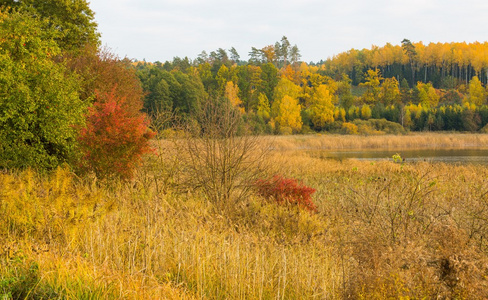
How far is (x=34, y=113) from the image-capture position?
11.2 m

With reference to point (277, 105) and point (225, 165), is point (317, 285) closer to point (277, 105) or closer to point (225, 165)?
point (225, 165)

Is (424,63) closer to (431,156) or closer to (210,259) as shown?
(431,156)

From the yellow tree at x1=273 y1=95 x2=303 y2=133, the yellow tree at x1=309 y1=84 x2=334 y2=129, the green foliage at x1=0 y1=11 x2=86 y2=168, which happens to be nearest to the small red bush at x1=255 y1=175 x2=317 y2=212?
the green foliage at x1=0 y1=11 x2=86 y2=168

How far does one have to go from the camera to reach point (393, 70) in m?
105

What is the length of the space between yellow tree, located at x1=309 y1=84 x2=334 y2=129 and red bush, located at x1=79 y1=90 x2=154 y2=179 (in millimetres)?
50536

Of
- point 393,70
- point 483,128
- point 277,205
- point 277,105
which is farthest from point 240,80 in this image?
point 277,205

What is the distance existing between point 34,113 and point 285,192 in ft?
21.4

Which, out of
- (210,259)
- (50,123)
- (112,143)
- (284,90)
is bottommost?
(210,259)

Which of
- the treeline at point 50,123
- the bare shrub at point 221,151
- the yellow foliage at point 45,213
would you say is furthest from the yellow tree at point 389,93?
the yellow foliage at point 45,213

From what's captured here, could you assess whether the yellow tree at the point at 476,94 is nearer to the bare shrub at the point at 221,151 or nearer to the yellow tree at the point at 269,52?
the yellow tree at the point at 269,52

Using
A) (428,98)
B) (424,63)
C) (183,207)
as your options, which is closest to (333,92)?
(428,98)

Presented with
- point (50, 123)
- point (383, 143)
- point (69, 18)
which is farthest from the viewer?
point (383, 143)

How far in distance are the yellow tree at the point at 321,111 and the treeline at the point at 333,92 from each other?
0.13 m

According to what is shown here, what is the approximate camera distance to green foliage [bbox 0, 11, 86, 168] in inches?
426
